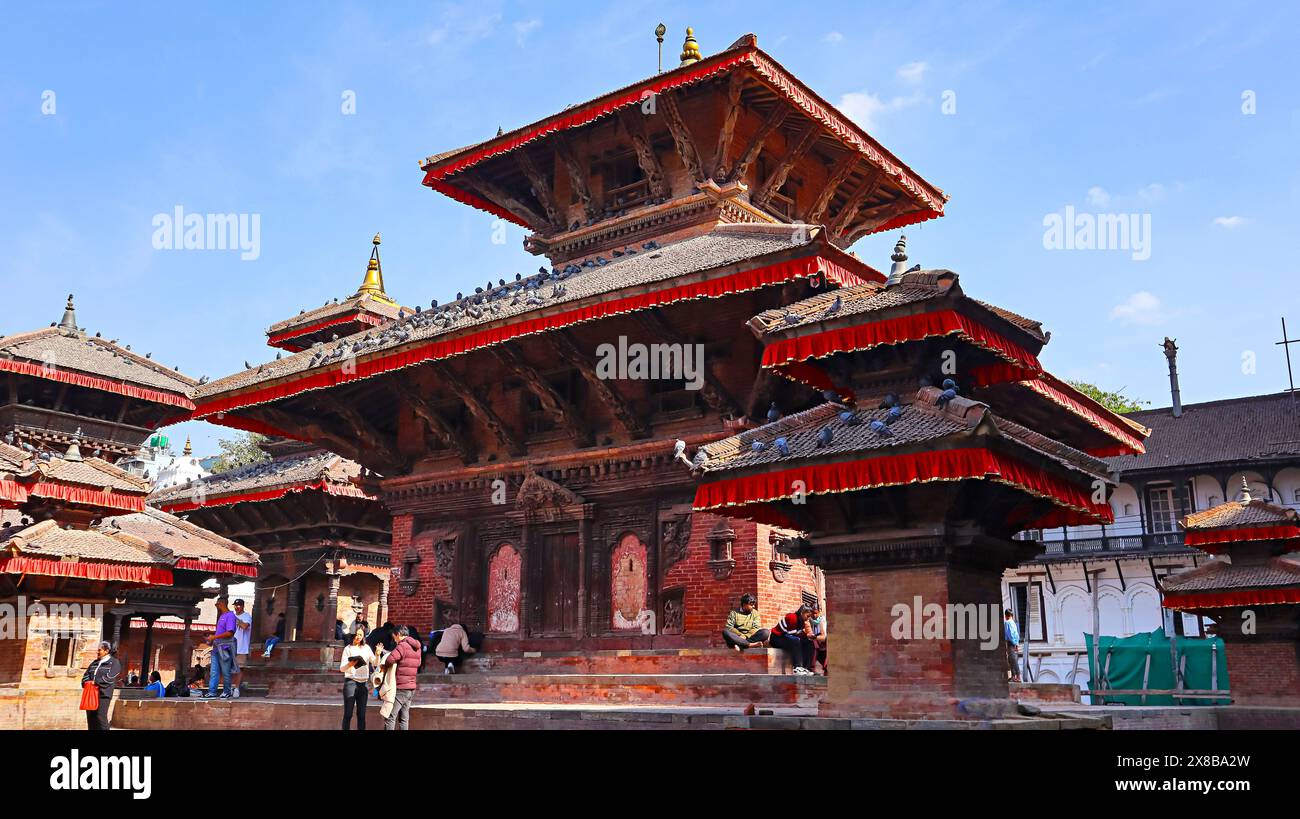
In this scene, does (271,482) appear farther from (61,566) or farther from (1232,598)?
(1232,598)

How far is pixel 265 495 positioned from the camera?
25.3 meters

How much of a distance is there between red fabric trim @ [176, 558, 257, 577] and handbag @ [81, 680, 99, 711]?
7548 millimetres

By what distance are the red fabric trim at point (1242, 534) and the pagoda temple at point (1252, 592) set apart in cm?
1

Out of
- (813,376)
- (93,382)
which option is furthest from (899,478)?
(93,382)

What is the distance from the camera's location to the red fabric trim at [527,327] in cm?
1253

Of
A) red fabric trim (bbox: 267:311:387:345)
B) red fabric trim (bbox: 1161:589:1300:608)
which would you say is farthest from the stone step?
red fabric trim (bbox: 267:311:387:345)

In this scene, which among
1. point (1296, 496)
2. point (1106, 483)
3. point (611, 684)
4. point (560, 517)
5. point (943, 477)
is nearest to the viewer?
point (943, 477)

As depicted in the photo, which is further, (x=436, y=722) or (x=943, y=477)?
(x=436, y=722)

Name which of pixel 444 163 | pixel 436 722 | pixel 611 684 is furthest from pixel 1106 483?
pixel 444 163

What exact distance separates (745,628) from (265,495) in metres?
15.6

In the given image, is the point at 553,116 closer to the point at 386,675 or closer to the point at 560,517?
the point at 560,517

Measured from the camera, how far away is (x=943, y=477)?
28.8 feet

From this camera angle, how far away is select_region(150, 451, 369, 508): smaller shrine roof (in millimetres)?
24375
